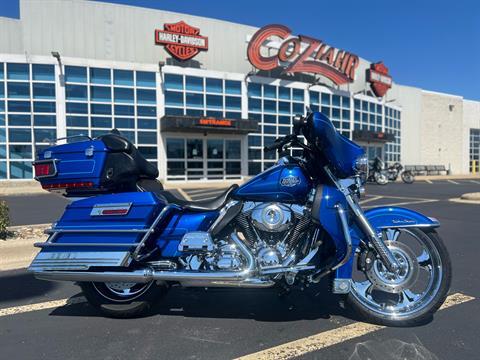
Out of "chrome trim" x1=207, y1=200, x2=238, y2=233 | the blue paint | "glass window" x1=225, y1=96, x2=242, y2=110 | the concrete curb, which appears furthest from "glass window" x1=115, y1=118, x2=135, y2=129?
the blue paint

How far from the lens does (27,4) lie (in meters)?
18.0

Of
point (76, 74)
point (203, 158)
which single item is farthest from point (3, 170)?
point (203, 158)

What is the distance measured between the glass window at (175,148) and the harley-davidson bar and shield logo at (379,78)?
1667 cm

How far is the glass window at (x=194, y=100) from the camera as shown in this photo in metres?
20.0

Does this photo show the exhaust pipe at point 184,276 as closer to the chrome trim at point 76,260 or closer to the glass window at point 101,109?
the chrome trim at point 76,260

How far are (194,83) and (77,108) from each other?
6475 mm

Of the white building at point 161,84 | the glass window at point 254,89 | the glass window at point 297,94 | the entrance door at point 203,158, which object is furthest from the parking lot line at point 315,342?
the glass window at point 297,94

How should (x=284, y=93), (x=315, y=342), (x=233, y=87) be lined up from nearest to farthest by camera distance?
(x=315, y=342) → (x=233, y=87) → (x=284, y=93)

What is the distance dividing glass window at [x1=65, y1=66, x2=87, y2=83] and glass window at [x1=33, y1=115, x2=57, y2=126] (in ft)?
6.97

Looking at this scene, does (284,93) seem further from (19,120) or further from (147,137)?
(19,120)

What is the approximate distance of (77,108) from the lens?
18047mm

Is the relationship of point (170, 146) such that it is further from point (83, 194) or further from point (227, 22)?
point (83, 194)

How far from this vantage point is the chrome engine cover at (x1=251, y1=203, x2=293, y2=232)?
2789 millimetres

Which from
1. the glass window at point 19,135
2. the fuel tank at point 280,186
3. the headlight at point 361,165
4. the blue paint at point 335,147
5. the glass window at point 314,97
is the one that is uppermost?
the glass window at point 314,97
